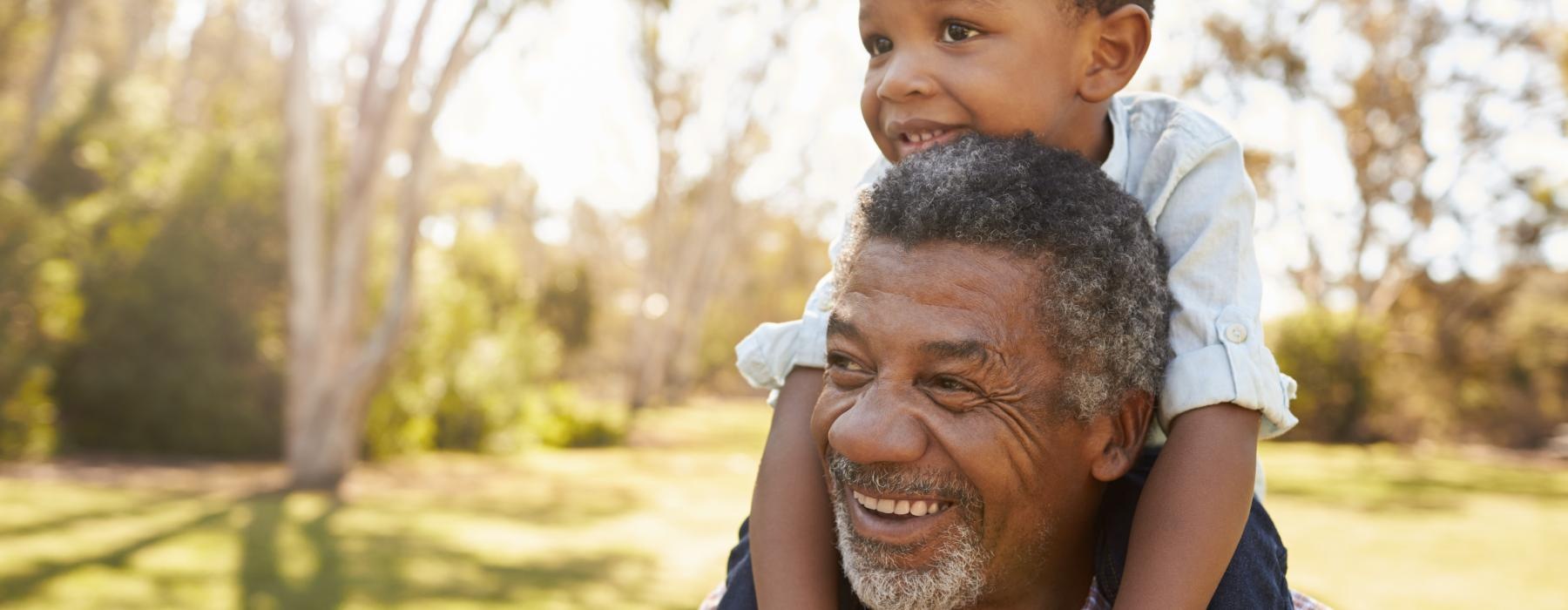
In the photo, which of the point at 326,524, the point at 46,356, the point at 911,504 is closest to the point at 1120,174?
the point at 911,504

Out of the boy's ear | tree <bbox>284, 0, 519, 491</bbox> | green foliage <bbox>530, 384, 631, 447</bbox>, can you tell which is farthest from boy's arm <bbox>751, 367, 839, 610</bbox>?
green foliage <bbox>530, 384, 631, 447</bbox>

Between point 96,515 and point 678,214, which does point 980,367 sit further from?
point 678,214

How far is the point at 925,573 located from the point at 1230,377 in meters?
0.54

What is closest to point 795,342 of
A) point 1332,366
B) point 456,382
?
point 456,382

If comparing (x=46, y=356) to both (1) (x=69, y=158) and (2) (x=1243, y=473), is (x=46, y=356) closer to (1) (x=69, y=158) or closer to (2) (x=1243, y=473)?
(1) (x=69, y=158)

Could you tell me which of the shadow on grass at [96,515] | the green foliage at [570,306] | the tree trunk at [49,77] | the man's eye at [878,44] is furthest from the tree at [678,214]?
the man's eye at [878,44]

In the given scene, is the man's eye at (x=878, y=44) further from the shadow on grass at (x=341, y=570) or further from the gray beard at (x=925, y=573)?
the shadow on grass at (x=341, y=570)

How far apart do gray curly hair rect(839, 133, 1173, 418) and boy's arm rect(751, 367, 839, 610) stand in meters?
0.42

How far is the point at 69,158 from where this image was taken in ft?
55.8

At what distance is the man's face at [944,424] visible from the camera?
178 cm

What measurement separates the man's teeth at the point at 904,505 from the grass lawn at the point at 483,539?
648cm

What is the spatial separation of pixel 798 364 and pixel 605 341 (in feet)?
202

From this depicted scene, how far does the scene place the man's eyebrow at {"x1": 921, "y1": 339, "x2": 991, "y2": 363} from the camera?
5.84 ft

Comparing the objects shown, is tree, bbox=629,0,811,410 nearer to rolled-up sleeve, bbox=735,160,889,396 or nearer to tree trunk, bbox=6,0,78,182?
tree trunk, bbox=6,0,78,182
